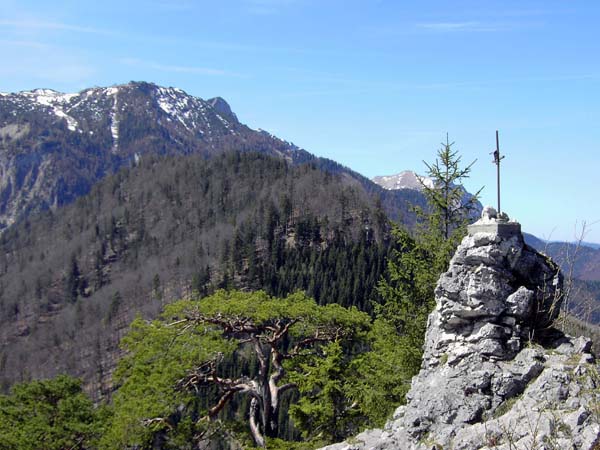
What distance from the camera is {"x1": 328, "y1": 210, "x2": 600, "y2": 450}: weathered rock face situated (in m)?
11.3

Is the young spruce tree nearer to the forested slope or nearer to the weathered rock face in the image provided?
the weathered rock face

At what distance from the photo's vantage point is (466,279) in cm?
1391

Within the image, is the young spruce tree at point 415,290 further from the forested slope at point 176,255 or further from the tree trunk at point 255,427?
the forested slope at point 176,255

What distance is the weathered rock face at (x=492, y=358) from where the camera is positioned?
37.0 ft

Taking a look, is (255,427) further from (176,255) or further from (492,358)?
(176,255)

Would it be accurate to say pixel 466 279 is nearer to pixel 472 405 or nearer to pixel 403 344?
pixel 472 405

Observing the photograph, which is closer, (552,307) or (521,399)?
(521,399)

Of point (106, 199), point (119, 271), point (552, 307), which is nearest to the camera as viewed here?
point (552, 307)

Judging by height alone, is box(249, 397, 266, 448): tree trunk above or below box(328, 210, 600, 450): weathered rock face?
below

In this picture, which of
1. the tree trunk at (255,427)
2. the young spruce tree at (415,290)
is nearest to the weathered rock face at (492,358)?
the young spruce tree at (415,290)

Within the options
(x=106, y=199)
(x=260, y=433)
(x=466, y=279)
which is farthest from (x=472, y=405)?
(x=106, y=199)

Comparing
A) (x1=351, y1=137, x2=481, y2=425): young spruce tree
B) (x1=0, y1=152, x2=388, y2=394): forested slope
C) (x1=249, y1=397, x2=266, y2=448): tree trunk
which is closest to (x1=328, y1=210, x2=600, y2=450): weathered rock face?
(x1=351, y1=137, x2=481, y2=425): young spruce tree

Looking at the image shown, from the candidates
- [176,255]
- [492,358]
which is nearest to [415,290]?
[492,358]

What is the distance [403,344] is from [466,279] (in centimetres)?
717
